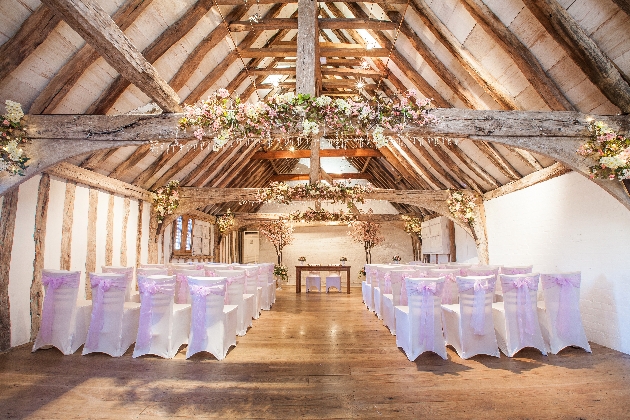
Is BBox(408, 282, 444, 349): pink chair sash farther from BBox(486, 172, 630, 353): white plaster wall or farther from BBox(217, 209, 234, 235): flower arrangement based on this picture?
BBox(217, 209, 234, 235): flower arrangement

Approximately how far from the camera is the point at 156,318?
447 centimetres

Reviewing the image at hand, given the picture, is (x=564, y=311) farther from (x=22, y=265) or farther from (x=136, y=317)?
(x=22, y=265)

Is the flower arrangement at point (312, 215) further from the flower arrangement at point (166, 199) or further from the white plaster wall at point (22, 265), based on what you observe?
the white plaster wall at point (22, 265)

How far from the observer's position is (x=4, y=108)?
4.54 m

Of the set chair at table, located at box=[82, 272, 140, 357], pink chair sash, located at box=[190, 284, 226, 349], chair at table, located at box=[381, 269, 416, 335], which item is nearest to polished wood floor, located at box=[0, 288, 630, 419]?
chair at table, located at box=[82, 272, 140, 357]

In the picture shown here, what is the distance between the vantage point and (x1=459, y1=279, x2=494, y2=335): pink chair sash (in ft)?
14.4

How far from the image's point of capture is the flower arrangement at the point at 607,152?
4039 millimetres

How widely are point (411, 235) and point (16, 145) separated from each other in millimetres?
13124

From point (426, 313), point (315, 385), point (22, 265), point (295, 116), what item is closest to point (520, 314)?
point (426, 313)

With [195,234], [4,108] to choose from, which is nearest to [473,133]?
[4,108]

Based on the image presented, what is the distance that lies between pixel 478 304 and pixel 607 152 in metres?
2.27

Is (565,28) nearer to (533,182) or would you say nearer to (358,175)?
(533,182)

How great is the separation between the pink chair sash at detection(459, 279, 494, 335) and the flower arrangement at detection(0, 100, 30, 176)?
5.38 m

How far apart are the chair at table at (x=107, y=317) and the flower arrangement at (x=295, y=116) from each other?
83.9 inches
